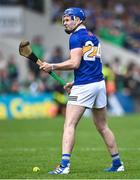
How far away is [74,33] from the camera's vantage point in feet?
38.9

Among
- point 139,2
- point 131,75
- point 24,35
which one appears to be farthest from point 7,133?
point 139,2

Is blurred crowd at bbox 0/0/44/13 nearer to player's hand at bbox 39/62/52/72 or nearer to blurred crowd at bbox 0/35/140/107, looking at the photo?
blurred crowd at bbox 0/35/140/107

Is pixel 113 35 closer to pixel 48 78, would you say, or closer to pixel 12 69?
pixel 48 78

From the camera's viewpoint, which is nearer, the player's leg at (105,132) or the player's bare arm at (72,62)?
the player's bare arm at (72,62)

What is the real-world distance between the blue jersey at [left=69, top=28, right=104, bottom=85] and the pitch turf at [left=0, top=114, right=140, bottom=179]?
1.37 meters

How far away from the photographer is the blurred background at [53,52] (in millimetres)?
28344

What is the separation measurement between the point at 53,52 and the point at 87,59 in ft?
62.5

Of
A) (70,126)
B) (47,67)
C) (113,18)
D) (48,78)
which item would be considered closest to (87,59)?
(47,67)

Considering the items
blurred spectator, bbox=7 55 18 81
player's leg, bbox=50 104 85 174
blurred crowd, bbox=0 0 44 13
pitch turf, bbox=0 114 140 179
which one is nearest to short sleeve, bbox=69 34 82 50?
player's leg, bbox=50 104 85 174

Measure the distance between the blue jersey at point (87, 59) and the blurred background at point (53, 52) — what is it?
15748 mm

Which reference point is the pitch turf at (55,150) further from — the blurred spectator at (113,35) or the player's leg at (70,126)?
the blurred spectator at (113,35)

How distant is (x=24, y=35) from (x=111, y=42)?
12.2 feet

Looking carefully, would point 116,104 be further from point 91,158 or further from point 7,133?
point 91,158

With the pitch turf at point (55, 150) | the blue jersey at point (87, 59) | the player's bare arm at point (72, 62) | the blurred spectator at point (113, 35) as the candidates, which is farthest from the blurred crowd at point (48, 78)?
the player's bare arm at point (72, 62)
